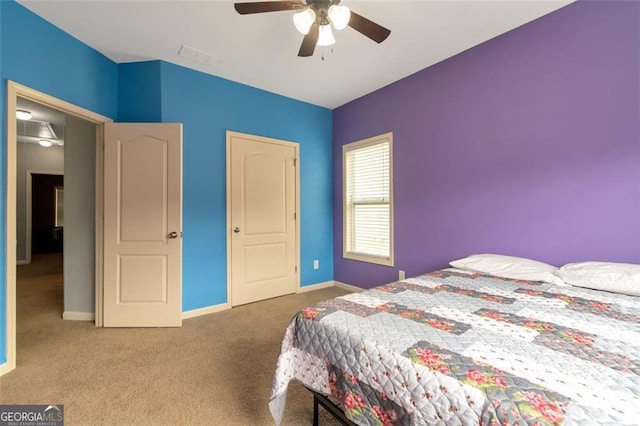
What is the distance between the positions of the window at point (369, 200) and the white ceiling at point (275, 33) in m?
0.91

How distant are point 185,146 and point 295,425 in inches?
106

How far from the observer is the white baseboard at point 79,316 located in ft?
9.51

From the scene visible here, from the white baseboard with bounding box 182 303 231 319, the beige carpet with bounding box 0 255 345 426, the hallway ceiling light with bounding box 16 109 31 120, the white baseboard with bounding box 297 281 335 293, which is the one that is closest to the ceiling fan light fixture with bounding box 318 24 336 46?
the beige carpet with bounding box 0 255 345 426

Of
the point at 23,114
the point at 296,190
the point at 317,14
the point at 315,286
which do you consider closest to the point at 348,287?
the point at 315,286

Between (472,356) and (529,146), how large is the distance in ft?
6.66

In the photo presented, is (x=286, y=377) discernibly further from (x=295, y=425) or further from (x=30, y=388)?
(x=30, y=388)

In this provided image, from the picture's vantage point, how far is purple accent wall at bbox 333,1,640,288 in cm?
185

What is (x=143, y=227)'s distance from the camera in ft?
9.02

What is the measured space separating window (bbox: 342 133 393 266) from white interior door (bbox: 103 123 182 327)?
2.17 meters

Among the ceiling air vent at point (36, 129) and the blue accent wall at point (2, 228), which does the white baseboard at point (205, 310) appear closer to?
the blue accent wall at point (2, 228)

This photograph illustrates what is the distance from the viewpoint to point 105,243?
2705 mm

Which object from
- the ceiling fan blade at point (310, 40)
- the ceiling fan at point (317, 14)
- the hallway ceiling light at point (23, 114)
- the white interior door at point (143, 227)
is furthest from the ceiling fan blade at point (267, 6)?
the hallway ceiling light at point (23, 114)

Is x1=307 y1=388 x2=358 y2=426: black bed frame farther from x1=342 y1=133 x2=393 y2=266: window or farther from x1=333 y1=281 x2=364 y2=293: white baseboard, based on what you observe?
x1=333 y1=281 x2=364 y2=293: white baseboard

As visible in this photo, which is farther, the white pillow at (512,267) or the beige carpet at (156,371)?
the white pillow at (512,267)
